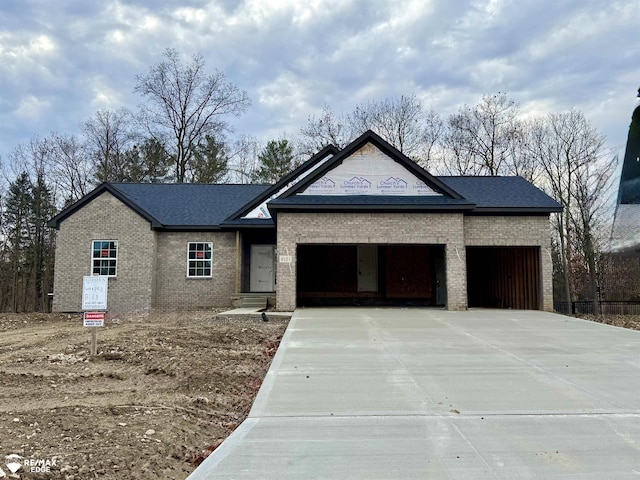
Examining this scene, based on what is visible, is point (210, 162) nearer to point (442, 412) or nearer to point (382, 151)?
point (382, 151)

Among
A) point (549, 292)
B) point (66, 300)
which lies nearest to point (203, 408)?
point (549, 292)

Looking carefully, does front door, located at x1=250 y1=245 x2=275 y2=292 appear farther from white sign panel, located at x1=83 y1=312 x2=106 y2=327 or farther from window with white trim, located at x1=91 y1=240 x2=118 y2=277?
white sign panel, located at x1=83 y1=312 x2=106 y2=327

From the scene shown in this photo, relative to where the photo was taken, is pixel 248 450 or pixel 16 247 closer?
pixel 248 450

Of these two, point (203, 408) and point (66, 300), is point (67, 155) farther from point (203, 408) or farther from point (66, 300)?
point (203, 408)

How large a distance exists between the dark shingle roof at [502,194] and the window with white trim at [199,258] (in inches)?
418

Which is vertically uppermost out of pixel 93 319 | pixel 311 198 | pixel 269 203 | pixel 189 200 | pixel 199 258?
pixel 189 200

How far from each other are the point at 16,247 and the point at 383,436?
3243 centimetres

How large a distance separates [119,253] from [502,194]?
15517 mm

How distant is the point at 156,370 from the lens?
24.8ft

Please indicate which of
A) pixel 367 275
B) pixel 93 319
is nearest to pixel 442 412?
pixel 93 319

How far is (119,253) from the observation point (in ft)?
61.9

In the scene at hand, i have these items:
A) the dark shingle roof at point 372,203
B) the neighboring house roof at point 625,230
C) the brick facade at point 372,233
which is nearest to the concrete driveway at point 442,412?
the neighboring house roof at point 625,230

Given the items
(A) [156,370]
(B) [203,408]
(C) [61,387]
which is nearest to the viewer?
(B) [203,408]

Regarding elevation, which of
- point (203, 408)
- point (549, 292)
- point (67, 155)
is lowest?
point (203, 408)
